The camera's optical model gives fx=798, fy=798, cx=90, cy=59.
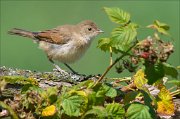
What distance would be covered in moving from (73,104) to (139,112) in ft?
0.93

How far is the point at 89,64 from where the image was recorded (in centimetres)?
705

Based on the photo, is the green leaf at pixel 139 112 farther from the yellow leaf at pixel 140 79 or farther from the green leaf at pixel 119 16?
the green leaf at pixel 119 16

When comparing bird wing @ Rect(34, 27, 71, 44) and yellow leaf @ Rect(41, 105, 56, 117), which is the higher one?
bird wing @ Rect(34, 27, 71, 44)

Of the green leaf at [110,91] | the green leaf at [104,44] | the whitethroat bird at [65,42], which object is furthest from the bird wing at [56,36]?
the green leaf at [110,91]

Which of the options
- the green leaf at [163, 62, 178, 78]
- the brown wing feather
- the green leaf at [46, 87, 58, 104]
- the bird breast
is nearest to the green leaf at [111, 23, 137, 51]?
the green leaf at [163, 62, 178, 78]

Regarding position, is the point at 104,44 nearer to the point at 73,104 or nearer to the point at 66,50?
the point at 73,104

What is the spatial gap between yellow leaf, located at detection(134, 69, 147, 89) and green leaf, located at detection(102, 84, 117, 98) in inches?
5.0

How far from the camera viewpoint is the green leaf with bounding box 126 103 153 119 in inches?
133

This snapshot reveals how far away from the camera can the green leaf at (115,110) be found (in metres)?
3.43

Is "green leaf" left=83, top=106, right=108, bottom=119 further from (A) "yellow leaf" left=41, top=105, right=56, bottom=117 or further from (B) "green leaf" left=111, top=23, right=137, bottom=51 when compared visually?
(B) "green leaf" left=111, top=23, right=137, bottom=51

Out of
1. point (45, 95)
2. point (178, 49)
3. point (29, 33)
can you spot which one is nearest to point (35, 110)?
point (45, 95)

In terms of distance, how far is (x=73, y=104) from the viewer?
338 cm

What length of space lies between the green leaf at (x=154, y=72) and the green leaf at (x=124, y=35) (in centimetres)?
13

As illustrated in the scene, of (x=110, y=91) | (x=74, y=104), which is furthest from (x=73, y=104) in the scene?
(x=110, y=91)
